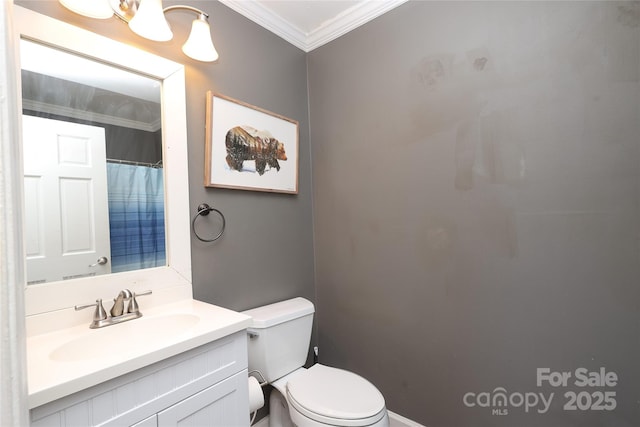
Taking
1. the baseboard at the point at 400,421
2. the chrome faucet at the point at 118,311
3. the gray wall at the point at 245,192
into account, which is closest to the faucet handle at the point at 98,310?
the chrome faucet at the point at 118,311

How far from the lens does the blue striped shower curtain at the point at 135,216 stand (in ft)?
3.89

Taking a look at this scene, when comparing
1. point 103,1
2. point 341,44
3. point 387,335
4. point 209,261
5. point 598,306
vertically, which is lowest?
point 387,335

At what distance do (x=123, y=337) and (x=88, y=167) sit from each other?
661 millimetres

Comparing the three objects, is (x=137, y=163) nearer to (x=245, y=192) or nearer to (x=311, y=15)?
(x=245, y=192)

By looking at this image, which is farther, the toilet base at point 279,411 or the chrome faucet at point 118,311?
the toilet base at point 279,411

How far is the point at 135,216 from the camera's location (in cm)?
124

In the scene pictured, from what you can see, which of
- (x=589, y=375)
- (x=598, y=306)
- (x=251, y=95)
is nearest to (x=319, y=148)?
(x=251, y=95)

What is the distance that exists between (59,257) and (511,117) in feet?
6.23

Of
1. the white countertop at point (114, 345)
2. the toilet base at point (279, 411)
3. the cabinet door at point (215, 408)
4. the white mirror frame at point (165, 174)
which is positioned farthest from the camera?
the toilet base at point (279, 411)

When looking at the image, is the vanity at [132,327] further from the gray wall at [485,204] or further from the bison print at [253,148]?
the gray wall at [485,204]

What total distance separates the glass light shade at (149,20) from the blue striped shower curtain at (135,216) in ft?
1.74

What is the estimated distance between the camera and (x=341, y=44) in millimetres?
1812

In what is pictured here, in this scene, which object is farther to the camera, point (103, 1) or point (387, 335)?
point (387, 335)

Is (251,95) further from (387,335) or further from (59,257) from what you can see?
(387,335)
